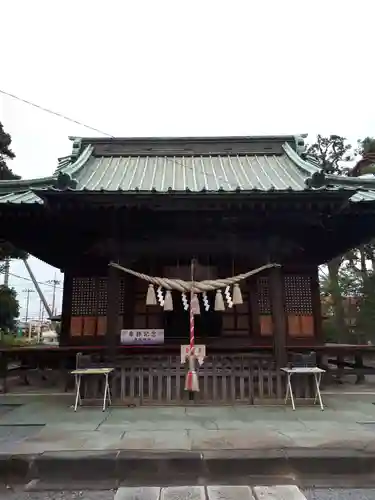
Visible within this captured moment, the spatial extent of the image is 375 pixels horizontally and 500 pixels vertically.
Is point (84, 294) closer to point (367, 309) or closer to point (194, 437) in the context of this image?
point (194, 437)

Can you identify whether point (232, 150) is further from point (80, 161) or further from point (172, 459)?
point (172, 459)

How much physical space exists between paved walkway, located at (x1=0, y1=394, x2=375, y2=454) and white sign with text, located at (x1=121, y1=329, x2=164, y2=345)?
166cm

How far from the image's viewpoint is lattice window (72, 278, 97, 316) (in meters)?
9.38

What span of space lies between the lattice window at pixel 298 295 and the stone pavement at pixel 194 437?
2.68 metres

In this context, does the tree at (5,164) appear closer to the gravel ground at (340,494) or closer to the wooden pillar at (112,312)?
the wooden pillar at (112,312)

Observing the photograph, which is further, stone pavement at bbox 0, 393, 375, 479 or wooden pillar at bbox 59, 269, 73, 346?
wooden pillar at bbox 59, 269, 73, 346

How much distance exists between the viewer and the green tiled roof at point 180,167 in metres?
8.67

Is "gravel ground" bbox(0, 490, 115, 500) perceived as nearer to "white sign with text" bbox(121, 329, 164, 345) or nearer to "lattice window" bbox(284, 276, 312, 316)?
"white sign with text" bbox(121, 329, 164, 345)

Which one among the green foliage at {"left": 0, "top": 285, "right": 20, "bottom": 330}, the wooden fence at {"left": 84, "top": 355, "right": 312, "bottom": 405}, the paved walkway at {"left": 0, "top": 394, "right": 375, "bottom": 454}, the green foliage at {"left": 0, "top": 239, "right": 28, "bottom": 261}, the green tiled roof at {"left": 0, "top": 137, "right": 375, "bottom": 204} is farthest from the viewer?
the green foliage at {"left": 0, "top": 285, "right": 20, "bottom": 330}

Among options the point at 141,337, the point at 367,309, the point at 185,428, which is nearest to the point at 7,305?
the point at 141,337

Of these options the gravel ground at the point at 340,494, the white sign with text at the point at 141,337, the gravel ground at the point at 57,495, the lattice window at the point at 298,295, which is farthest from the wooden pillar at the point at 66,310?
the gravel ground at the point at 340,494

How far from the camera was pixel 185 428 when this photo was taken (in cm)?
530

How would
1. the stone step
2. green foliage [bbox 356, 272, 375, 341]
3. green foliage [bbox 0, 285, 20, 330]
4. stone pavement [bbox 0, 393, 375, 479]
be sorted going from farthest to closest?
1. green foliage [bbox 0, 285, 20, 330]
2. green foliage [bbox 356, 272, 375, 341]
3. stone pavement [bbox 0, 393, 375, 479]
4. the stone step

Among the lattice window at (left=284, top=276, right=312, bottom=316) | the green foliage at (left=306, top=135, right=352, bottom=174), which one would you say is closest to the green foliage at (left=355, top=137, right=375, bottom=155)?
the green foliage at (left=306, top=135, right=352, bottom=174)
